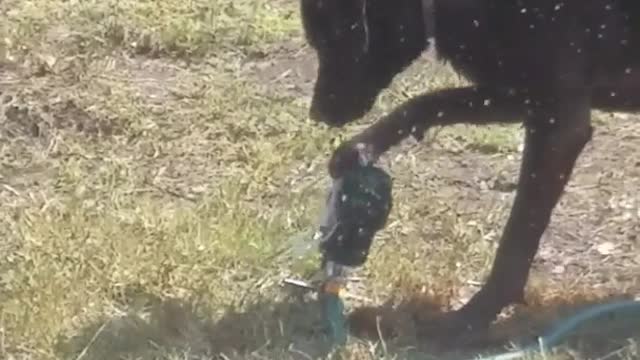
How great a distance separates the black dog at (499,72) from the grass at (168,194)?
8.7 inches

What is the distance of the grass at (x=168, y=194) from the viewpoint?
2.66 metres

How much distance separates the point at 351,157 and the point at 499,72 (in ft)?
0.92

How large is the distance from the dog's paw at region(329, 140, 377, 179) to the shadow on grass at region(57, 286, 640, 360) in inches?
10.3

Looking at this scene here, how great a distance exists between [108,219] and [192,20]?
3.79 ft

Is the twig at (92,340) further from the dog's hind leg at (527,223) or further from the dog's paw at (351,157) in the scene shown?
A: the dog's hind leg at (527,223)

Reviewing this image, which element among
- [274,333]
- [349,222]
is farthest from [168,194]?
[349,222]

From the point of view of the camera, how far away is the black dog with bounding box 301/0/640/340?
255 cm

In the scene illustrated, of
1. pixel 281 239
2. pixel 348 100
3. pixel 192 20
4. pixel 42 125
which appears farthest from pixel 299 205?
pixel 192 20

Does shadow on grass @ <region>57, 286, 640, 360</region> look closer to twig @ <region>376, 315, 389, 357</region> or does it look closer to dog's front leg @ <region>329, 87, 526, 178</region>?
twig @ <region>376, 315, 389, 357</region>

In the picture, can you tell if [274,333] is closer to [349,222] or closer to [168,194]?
[349,222]

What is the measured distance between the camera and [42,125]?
347 cm

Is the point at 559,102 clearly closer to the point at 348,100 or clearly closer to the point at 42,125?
the point at 348,100

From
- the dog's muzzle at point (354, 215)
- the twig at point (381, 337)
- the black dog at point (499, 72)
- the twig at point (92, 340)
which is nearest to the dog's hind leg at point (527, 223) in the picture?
the black dog at point (499, 72)

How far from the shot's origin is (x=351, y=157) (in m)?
2.61
